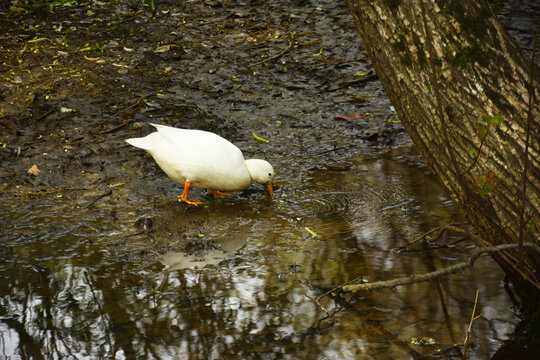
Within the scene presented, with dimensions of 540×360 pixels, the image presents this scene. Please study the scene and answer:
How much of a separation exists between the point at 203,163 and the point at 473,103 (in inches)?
94.5

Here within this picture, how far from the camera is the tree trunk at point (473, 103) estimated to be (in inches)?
101

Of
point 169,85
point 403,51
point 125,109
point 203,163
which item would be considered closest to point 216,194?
point 203,163

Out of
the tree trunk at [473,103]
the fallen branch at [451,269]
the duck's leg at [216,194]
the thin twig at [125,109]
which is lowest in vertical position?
the duck's leg at [216,194]

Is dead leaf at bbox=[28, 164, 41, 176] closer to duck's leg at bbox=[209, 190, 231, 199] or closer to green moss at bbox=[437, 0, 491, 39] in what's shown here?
duck's leg at bbox=[209, 190, 231, 199]

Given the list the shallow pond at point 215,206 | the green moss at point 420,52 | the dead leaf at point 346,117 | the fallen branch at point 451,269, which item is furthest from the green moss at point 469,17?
the dead leaf at point 346,117

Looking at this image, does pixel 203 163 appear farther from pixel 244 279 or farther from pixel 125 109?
Answer: pixel 125 109

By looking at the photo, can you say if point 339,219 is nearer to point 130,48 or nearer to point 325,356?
point 325,356

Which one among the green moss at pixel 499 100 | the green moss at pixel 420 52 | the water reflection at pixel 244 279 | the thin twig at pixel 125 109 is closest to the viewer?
the green moss at pixel 499 100

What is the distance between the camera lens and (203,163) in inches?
180

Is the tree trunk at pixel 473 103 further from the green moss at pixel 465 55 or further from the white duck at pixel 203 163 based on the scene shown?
the white duck at pixel 203 163

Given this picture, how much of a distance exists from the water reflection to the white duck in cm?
21

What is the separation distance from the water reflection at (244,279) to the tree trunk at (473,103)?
81cm

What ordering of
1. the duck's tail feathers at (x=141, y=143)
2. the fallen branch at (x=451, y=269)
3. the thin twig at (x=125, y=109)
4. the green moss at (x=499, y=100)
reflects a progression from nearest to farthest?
the fallen branch at (x=451, y=269) → the green moss at (x=499, y=100) → the duck's tail feathers at (x=141, y=143) → the thin twig at (x=125, y=109)

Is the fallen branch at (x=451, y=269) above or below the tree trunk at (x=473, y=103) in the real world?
below
